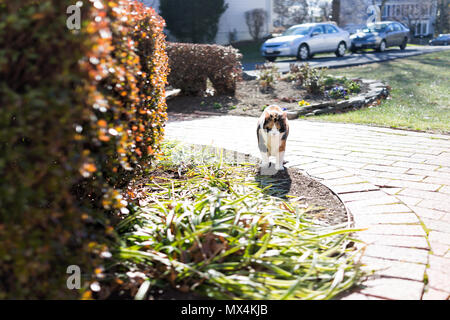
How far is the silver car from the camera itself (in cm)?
1778

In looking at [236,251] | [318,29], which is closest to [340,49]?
[318,29]

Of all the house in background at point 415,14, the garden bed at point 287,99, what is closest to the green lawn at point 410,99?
the garden bed at point 287,99

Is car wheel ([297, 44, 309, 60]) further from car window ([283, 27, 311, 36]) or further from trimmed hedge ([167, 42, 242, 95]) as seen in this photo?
trimmed hedge ([167, 42, 242, 95])

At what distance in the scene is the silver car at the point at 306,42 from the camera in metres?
17.8

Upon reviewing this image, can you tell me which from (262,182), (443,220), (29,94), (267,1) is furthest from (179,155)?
(267,1)

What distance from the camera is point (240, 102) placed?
8.73 metres

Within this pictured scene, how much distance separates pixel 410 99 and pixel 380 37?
13.7 meters

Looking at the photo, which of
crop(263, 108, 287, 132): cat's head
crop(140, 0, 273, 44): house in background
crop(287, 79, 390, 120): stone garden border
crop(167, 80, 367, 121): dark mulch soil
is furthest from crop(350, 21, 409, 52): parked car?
crop(263, 108, 287, 132): cat's head

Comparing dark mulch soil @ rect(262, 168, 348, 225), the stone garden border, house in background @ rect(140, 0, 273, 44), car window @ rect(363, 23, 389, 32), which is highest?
house in background @ rect(140, 0, 273, 44)

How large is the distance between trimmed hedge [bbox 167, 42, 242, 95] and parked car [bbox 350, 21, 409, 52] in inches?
547

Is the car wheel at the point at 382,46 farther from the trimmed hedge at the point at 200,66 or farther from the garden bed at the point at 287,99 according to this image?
the trimmed hedge at the point at 200,66

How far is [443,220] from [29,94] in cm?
274
